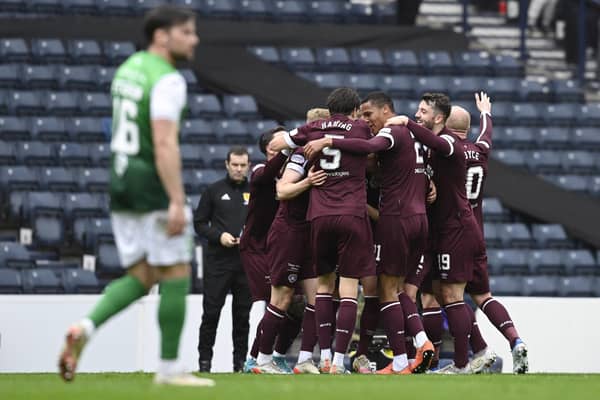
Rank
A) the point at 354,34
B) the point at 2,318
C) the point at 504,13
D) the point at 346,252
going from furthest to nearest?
1. the point at 504,13
2. the point at 354,34
3. the point at 2,318
4. the point at 346,252

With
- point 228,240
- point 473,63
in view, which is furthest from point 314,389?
point 473,63

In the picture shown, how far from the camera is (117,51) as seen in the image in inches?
800

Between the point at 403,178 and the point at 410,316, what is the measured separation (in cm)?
106

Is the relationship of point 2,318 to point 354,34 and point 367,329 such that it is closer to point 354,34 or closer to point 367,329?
point 367,329

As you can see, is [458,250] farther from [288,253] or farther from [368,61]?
[368,61]

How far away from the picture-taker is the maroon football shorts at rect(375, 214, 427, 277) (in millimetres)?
10656

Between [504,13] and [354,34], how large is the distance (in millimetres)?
4021

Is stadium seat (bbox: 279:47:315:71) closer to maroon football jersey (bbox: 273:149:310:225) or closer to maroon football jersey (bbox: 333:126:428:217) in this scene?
maroon football jersey (bbox: 273:149:310:225)

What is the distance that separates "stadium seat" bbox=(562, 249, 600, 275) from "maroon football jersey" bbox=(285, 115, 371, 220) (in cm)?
912

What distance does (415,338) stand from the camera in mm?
10742

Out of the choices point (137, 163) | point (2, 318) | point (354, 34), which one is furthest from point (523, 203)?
point (137, 163)

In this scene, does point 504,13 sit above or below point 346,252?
above

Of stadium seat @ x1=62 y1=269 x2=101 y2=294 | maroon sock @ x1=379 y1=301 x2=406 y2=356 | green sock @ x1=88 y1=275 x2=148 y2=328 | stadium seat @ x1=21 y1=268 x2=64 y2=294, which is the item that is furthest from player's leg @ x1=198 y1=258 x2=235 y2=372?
green sock @ x1=88 y1=275 x2=148 y2=328

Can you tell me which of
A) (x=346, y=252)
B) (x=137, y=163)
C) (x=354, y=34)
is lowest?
(x=346, y=252)
